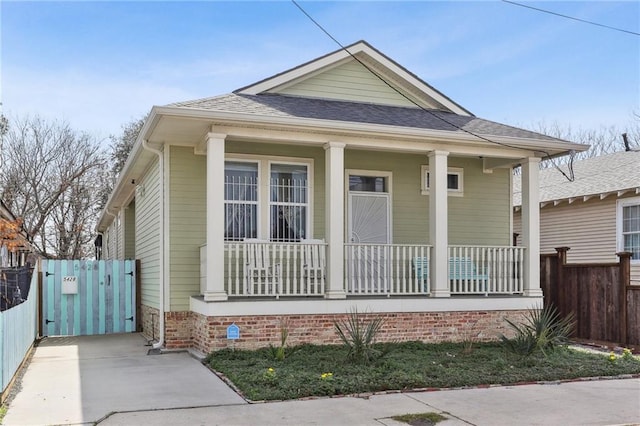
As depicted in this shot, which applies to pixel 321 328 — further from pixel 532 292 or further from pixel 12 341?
pixel 12 341

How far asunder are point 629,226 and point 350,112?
8.72 meters

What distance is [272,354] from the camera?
8.94m

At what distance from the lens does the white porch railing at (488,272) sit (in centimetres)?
1120

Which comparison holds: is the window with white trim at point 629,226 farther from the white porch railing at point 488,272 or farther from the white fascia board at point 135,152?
the white fascia board at point 135,152

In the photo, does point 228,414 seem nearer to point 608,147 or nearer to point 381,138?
point 381,138

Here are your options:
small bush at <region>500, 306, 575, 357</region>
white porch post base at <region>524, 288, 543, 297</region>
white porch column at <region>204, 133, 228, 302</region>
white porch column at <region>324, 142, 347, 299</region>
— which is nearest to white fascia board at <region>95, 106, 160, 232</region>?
white porch column at <region>204, 133, 228, 302</region>

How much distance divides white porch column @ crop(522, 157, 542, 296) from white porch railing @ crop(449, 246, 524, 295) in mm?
140

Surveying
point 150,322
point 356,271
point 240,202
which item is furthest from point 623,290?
point 150,322

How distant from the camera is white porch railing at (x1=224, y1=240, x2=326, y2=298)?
388 inches

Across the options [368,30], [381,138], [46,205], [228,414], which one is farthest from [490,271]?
[46,205]

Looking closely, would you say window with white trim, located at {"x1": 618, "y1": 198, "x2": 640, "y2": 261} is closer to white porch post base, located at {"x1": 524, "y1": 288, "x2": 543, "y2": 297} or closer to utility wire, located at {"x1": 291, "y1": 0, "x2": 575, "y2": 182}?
utility wire, located at {"x1": 291, "y1": 0, "x2": 575, "y2": 182}

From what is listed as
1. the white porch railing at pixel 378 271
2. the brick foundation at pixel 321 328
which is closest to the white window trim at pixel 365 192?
the white porch railing at pixel 378 271

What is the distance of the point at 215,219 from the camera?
9578 millimetres

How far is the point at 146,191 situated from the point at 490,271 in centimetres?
718
